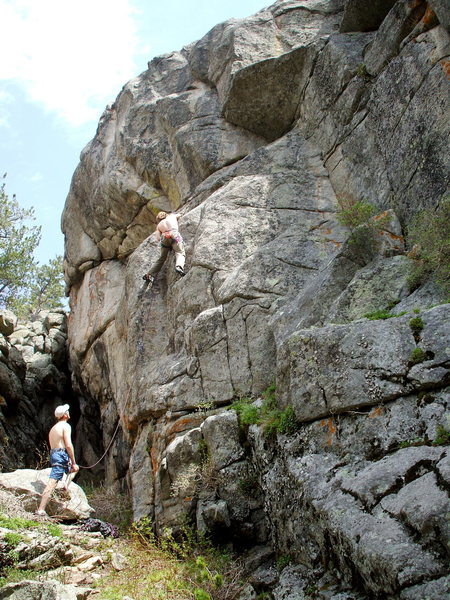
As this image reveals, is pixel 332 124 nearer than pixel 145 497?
No

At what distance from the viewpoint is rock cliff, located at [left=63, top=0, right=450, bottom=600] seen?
7293 mm

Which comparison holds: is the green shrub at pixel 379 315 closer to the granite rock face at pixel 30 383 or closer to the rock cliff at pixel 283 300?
the rock cliff at pixel 283 300

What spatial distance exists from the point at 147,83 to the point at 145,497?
52.7ft

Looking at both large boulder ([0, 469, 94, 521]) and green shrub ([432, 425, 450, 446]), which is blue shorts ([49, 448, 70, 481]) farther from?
green shrub ([432, 425, 450, 446])

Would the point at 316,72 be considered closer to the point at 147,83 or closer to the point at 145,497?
the point at 147,83

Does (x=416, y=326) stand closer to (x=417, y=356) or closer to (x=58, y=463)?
(x=417, y=356)

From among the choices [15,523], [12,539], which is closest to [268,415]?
[12,539]

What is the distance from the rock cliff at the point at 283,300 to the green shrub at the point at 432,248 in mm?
320

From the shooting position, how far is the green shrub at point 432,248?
9238 millimetres

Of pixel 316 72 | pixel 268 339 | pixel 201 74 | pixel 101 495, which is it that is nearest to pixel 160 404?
pixel 268 339

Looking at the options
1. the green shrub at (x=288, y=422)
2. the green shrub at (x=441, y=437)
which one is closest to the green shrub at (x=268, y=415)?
the green shrub at (x=288, y=422)

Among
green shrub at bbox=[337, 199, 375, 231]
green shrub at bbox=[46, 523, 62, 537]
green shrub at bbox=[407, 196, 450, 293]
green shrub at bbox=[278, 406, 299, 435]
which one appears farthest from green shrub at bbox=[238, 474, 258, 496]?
green shrub at bbox=[337, 199, 375, 231]

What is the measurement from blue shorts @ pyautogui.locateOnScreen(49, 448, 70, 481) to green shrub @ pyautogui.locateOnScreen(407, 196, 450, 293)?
802 centimetres

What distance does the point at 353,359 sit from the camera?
322 inches
